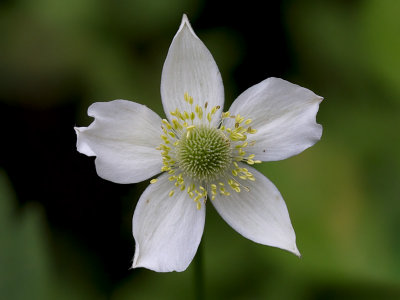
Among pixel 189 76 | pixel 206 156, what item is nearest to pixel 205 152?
pixel 206 156

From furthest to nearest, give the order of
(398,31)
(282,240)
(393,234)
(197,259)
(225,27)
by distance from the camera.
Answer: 1. (225,27)
2. (398,31)
3. (393,234)
4. (197,259)
5. (282,240)

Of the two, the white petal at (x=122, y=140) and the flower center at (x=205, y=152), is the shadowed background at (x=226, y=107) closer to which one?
the flower center at (x=205, y=152)

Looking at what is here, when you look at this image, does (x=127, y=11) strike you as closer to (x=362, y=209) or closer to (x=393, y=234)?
(x=362, y=209)

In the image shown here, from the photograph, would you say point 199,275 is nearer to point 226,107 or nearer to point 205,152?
point 205,152

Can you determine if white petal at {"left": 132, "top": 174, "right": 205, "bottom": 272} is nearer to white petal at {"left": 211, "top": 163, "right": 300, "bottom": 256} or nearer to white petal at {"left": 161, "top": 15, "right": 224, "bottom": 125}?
white petal at {"left": 211, "top": 163, "right": 300, "bottom": 256}

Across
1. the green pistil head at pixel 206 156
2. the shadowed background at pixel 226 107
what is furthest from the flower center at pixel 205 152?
the shadowed background at pixel 226 107

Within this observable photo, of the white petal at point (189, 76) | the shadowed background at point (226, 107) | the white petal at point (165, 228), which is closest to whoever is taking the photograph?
the white petal at point (165, 228)

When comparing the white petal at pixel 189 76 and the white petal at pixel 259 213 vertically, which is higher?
the white petal at pixel 189 76

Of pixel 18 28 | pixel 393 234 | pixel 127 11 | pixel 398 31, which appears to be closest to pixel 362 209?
pixel 393 234
